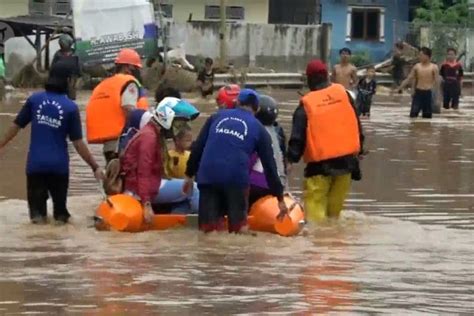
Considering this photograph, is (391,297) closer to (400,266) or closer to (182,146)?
(400,266)

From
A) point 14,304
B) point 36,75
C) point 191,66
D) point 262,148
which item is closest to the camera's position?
point 14,304

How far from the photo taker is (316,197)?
13492 millimetres

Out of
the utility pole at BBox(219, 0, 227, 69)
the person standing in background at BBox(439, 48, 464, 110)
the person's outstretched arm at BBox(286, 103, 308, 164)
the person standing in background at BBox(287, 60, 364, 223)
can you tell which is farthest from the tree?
the person's outstretched arm at BBox(286, 103, 308, 164)

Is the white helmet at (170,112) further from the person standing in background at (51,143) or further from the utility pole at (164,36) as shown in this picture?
the utility pole at (164,36)

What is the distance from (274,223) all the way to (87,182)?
490 centimetres

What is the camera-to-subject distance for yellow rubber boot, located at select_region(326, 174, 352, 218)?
13539 millimetres

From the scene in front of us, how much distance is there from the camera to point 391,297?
31.6 ft

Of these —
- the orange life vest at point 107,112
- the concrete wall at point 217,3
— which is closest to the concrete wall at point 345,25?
the concrete wall at point 217,3

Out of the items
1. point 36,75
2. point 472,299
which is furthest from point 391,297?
point 36,75

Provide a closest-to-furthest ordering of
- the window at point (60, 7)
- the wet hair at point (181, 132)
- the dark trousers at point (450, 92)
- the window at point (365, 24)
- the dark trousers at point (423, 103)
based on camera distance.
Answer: the wet hair at point (181, 132) → the dark trousers at point (423, 103) → the dark trousers at point (450, 92) → the window at point (60, 7) → the window at point (365, 24)

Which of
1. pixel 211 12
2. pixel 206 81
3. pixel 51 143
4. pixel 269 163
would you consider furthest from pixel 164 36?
pixel 269 163

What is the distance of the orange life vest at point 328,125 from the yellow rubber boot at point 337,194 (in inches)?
11.9

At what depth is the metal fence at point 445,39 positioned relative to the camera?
50688 mm

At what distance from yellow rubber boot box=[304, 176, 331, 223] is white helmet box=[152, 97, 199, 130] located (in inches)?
54.8
